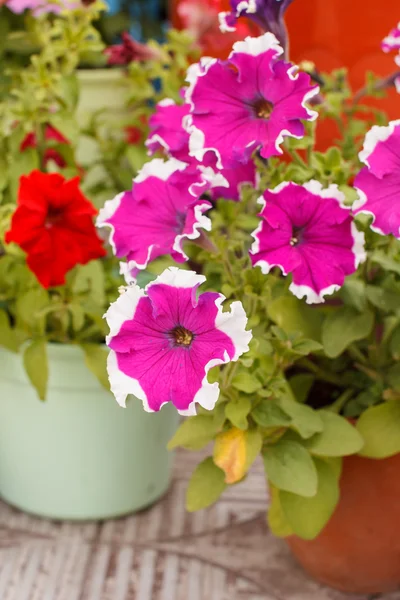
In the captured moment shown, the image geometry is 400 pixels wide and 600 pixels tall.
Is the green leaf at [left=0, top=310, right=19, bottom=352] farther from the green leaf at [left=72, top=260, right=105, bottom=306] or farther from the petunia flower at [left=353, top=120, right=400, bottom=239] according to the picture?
the petunia flower at [left=353, top=120, right=400, bottom=239]

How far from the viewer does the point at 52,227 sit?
779 millimetres

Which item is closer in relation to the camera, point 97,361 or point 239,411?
point 239,411

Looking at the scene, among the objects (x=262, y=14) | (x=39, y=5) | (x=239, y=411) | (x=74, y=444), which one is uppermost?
(x=262, y=14)

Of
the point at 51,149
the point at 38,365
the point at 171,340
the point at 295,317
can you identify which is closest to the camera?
the point at 171,340

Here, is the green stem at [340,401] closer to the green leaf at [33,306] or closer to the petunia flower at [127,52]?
the green leaf at [33,306]

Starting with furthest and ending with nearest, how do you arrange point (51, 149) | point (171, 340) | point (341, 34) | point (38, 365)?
point (341, 34)
point (51, 149)
point (38, 365)
point (171, 340)

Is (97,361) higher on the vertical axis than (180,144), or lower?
lower

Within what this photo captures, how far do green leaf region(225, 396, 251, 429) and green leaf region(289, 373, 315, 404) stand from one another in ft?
0.43

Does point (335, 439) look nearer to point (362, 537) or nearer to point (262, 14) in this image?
point (362, 537)

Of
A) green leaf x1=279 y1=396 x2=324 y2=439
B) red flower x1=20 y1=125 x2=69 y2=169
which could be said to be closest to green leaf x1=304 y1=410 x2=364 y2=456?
green leaf x1=279 y1=396 x2=324 y2=439

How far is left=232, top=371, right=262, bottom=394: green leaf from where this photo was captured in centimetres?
66

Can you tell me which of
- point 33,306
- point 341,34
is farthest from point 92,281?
point 341,34

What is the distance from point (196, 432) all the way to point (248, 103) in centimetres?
29

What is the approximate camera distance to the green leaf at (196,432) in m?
0.72
